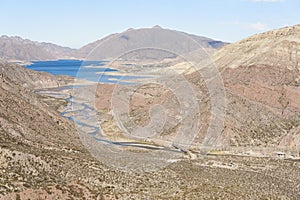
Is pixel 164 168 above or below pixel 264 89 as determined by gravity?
below

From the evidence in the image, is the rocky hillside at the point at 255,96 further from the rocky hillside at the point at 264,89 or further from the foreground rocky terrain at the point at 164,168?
the foreground rocky terrain at the point at 164,168

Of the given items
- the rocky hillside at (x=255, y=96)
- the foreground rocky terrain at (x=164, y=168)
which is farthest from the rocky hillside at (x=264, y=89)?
the foreground rocky terrain at (x=164, y=168)

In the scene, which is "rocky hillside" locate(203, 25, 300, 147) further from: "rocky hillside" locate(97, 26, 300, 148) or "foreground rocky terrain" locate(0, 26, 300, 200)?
"foreground rocky terrain" locate(0, 26, 300, 200)

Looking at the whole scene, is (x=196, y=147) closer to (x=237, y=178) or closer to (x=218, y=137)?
(x=218, y=137)

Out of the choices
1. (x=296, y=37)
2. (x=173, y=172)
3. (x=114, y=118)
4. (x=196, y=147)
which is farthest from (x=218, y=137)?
(x=296, y=37)

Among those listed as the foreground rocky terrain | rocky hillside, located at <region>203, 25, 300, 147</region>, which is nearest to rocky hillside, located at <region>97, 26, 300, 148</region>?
rocky hillside, located at <region>203, 25, 300, 147</region>

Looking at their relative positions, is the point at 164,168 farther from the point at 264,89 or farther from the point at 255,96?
the point at 264,89

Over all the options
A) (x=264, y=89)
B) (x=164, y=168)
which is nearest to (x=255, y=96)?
(x=264, y=89)

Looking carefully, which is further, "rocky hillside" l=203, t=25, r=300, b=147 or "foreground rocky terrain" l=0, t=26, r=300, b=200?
"rocky hillside" l=203, t=25, r=300, b=147

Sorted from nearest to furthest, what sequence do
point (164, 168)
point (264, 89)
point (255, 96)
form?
point (164, 168)
point (255, 96)
point (264, 89)

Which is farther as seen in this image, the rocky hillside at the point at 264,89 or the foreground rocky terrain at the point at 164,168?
the rocky hillside at the point at 264,89

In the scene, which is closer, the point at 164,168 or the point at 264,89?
the point at 164,168
